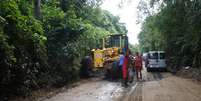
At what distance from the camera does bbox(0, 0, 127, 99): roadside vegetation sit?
13.3m

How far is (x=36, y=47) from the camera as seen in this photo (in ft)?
51.0

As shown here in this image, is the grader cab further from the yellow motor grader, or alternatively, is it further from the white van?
the white van

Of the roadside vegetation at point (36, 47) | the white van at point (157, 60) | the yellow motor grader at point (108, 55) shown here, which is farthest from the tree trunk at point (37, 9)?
the white van at point (157, 60)

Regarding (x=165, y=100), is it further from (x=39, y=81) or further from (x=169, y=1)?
(x=169, y=1)

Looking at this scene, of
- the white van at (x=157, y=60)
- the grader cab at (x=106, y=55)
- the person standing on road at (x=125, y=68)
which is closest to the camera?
the person standing on road at (x=125, y=68)

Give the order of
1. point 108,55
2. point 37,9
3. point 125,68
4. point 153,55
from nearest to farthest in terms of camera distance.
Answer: point 37,9 → point 125,68 → point 108,55 → point 153,55

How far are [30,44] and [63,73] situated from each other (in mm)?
6047

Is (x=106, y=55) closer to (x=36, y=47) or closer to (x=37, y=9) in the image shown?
(x=37, y=9)

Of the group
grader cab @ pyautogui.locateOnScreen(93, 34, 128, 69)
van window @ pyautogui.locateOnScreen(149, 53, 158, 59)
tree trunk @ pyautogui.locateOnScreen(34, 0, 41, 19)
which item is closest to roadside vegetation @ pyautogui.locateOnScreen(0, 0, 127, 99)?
tree trunk @ pyautogui.locateOnScreen(34, 0, 41, 19)

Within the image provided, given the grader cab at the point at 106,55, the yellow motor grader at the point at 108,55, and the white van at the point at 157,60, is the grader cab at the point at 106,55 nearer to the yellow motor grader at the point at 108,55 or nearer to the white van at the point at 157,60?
the yellow motor grader at the point at 108,55

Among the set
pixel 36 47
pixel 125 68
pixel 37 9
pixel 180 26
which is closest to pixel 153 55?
pixel 180 26

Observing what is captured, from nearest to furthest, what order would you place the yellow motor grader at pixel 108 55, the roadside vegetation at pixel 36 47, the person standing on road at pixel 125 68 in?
the roadside vegetation at pixel 36 47
the person standing on road at pixel 125 68
the yellow motor grader at pixel 108 55

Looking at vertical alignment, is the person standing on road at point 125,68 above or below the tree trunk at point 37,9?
below

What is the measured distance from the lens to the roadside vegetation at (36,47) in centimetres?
1330
